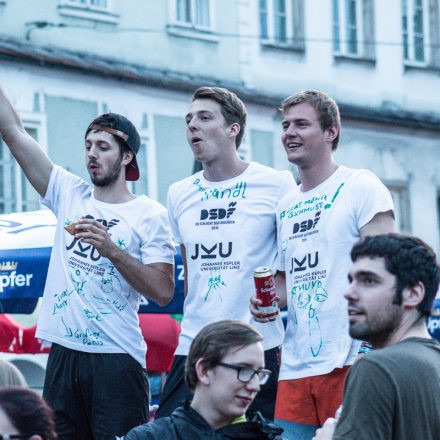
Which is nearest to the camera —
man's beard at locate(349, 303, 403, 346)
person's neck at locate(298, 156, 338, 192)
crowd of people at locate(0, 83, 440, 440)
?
man's beard at locate(349, 303, 403, 346)

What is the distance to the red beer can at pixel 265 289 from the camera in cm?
724

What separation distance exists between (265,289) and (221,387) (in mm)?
765

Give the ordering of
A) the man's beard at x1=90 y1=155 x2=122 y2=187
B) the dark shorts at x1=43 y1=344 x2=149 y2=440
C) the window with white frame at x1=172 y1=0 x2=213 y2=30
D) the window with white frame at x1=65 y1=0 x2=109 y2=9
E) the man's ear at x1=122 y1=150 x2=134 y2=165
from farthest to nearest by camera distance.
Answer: the window with white frame at x1=172 y1=0 x2=213 y2=30, the window with white frame at x1=65 y1=0 x2=109 y2=9, the man's ear at x1=122 y1=150 x2=134 y2=165, the man's beard at x1=90 y1=155 x2=122 y2=187, the dark shorts at x1=43 y1=344 x2=149 y2=440

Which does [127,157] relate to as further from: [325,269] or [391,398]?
[391,398]

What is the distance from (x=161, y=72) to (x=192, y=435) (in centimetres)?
1595

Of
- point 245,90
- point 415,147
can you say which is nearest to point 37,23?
point 245,90

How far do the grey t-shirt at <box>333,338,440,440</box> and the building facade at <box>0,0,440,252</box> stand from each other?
14.4 m

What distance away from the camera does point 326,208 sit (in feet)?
24.4

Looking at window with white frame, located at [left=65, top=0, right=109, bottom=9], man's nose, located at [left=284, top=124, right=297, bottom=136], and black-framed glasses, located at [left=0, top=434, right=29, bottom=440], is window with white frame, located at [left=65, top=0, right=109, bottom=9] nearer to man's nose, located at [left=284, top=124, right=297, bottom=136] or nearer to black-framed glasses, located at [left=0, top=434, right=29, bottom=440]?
man's nose, located at [left=284, top=124, right=297, bottom=136]

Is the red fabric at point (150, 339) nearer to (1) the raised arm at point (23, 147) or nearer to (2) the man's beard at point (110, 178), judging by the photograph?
(1) the raised arm at point (23, 147)

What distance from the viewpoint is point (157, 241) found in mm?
8141

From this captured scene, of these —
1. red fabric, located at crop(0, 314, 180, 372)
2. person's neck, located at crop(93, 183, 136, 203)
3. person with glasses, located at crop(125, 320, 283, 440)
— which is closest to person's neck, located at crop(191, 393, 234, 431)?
person with glasses, located at crop(125, 320, 283, 440)

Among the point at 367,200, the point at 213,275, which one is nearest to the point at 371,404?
the point at 367,200

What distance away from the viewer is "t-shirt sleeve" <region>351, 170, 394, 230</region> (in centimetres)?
728
